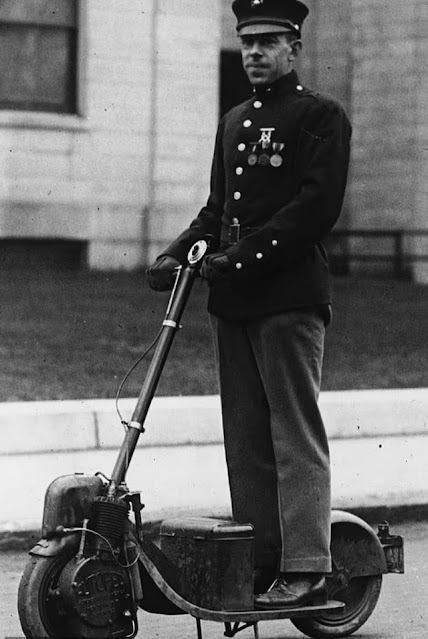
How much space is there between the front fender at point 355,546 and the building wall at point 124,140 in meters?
11.7

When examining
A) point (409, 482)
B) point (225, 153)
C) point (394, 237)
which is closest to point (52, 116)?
point (394, 237)

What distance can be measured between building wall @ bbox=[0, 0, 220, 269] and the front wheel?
38.3 feet

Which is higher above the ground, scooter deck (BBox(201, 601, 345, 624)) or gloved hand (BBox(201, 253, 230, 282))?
gloved hand (BBox(201, 253, 230, 282))

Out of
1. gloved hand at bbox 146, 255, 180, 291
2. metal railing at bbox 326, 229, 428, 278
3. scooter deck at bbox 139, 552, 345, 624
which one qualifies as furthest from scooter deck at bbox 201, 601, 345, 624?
metal railing at bbox 326, 229, 428, 278

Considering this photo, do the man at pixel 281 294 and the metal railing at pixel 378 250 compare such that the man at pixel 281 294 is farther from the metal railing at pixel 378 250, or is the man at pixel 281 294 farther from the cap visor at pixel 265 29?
the metal railing at pixel 378 250

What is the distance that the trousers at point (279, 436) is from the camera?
5.65m

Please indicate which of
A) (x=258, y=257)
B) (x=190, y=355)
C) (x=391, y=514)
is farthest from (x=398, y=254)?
(x=258, y=257)

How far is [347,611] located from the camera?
6.07m

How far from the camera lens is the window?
17.7 m

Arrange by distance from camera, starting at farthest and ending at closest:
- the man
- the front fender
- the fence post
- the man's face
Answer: the fence post → the front fender → the man's face → the man

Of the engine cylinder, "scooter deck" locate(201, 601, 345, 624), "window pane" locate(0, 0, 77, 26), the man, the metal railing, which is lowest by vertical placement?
the metal railing

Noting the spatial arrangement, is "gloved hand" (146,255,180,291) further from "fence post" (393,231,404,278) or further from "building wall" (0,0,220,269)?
"fence post" (393,231,404,278)

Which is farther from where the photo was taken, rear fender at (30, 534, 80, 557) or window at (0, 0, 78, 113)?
window at (0, 0, 78, 113)

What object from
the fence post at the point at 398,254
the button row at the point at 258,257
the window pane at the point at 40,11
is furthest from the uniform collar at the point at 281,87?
the fence post at the point at 398,254
